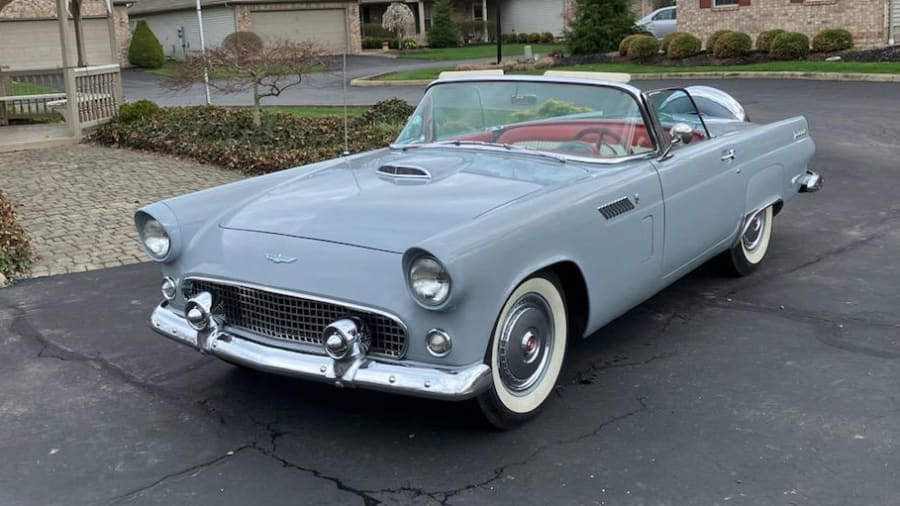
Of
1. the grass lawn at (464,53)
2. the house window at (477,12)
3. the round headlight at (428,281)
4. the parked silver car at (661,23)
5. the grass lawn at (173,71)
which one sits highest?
the house window at (477,12)

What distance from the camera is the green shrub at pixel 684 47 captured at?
27.1m

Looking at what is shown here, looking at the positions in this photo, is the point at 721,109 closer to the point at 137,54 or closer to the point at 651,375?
the point at 651,375

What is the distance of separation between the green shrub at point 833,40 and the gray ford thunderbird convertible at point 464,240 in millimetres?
21514

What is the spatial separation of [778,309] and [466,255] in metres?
2.88

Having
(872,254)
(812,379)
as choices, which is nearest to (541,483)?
(812,379)

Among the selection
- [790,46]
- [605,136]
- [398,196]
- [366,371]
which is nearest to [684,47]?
[790,46]

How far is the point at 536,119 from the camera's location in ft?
17.1

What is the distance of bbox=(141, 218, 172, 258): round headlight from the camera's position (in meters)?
4.46

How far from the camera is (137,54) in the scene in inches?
1577

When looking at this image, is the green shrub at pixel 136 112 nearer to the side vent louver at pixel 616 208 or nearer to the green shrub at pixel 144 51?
the side vent louver at pixel 616 208

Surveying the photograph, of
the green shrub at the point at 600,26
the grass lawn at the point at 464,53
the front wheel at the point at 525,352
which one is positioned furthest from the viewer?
the grass lawn at the point at 464,53

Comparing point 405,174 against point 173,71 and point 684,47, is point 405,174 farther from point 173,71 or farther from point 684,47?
point 684,47

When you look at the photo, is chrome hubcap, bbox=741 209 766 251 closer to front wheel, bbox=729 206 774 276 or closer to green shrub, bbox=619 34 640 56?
front wheel, bbox=729 206 774 276

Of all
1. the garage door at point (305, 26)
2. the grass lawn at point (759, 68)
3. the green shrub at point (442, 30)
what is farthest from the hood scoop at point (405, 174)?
the green shrub at point (442, 30)
